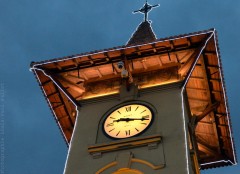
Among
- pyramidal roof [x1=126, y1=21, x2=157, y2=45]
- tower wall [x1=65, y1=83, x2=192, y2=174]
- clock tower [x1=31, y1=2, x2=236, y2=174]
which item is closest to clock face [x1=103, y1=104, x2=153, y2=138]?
clock tower [x1=31, y1=2, x2=236, y2=174]

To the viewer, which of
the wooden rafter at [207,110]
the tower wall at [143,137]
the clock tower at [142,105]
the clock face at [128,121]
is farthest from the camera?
the wooden rafter at [207,110]

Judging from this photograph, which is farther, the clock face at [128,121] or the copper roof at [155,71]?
the copper roof at [155,71]

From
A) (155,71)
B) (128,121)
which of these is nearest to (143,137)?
(128,121)

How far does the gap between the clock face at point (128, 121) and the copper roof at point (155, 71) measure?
4.43ft

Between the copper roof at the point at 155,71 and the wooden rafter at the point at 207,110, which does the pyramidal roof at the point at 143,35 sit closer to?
the copper roof at the point at 155,71

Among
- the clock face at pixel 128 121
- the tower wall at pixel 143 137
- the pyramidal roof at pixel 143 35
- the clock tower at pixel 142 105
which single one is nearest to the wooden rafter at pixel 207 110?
the clock tower at pixel 142 105

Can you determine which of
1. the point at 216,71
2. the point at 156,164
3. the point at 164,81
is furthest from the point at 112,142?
the point at 216,71

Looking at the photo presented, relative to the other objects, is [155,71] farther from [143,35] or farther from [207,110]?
[143,35]

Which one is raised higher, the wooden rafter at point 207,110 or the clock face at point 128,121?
the wooden rafter at point 207,110

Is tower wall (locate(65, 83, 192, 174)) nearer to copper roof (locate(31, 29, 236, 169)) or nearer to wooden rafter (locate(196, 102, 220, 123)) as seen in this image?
copper roof (locate(31, 29, 236, 169))

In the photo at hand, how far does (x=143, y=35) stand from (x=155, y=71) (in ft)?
13.8

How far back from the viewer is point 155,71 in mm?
24719

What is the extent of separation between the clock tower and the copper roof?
0.04m

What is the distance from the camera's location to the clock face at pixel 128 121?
72.8ft
